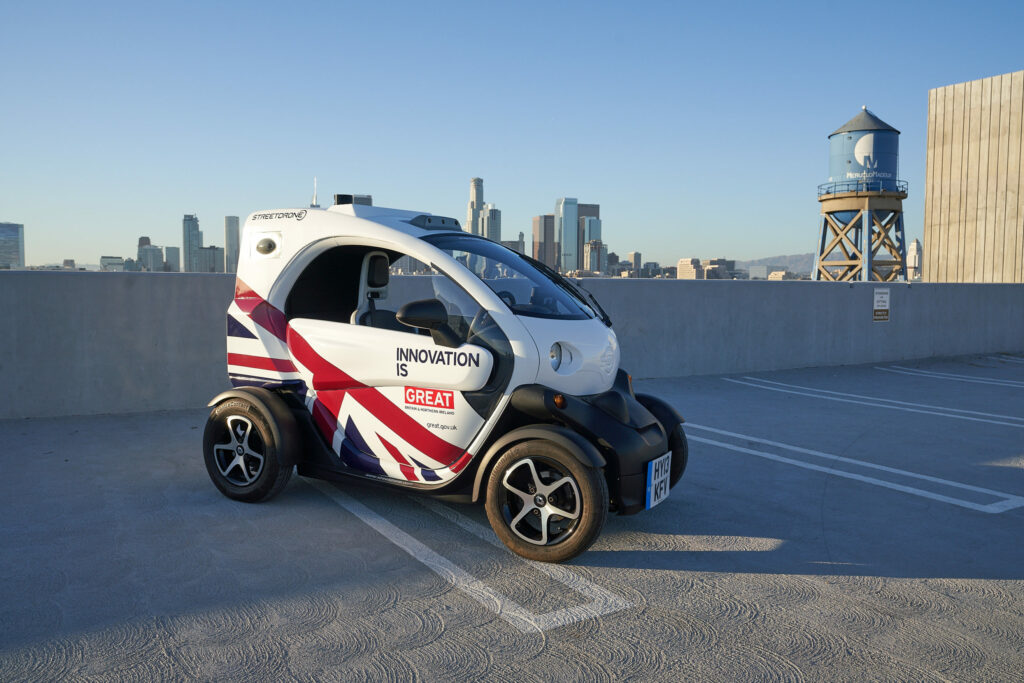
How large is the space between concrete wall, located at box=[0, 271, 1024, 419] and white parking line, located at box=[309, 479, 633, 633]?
442 centimetres

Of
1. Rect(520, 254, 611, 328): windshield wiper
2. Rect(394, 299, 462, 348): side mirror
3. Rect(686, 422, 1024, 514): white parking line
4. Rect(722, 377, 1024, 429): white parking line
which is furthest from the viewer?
Rect(722, 377, 1024, 429): white parking line

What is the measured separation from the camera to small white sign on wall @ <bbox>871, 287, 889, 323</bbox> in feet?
47.0

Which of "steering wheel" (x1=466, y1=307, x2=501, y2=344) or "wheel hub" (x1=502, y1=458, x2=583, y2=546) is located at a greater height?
"steering wheel" (x1=466, y1=307, x2=501, y2=344)

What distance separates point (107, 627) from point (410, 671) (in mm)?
1291

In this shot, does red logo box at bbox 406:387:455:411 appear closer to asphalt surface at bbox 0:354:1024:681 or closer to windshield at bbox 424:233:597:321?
windshield at bbox 424:233:597:321

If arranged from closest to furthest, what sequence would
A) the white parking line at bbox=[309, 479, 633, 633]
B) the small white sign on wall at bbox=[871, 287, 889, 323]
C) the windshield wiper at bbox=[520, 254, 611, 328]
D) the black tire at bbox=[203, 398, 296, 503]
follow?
1. the white parking line at bbox=[309, 479, 633, 633]
2. the black tire at bbox=[203, 398, 296, 503]
3. the windshield wiper at bbox=[520, 254, 611, 328]
4. the small white sign on wall at bbox=[871, 287, 889, 323]

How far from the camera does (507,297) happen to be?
171 inches

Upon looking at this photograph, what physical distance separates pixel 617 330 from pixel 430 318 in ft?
24.0

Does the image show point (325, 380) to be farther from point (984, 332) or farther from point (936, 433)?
point (984, 332)

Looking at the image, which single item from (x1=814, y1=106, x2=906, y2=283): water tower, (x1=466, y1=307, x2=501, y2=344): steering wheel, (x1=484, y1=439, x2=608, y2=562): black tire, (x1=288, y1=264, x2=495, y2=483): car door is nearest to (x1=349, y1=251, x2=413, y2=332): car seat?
(x1=288, y1=264, x2=495, y2=483): car door

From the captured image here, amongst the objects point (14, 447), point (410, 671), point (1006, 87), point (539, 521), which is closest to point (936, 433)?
point (539, 521)

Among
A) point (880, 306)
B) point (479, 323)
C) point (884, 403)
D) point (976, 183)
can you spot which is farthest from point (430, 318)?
point (976, 183)

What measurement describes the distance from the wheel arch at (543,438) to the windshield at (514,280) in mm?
668

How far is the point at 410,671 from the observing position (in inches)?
112
